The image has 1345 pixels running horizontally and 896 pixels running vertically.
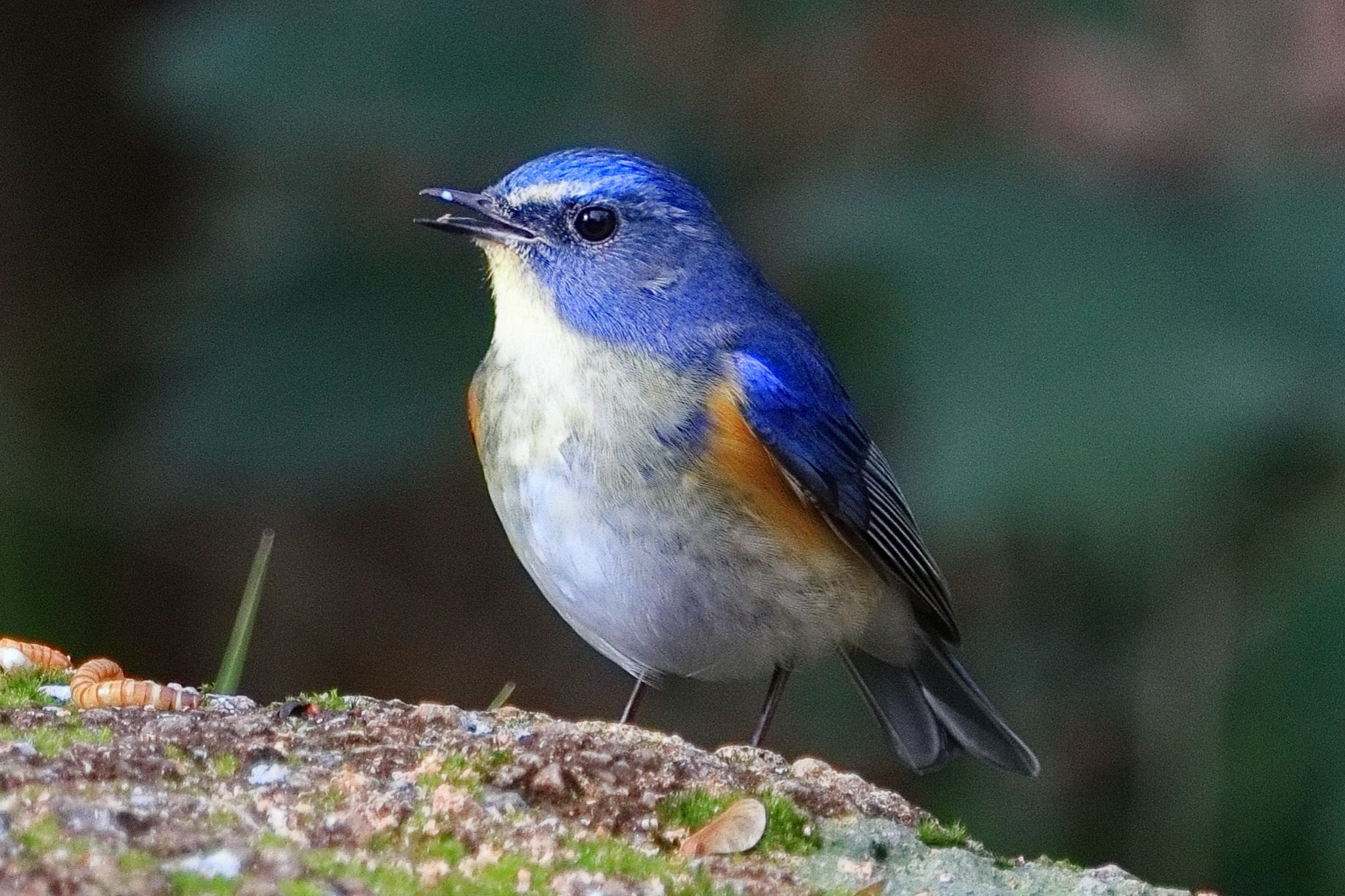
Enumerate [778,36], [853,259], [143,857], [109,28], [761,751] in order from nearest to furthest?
[143,857] → [761,751] → [853,259] → [778,36] → [109,28]

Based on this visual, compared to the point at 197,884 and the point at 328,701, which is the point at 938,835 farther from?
the point at 197,884

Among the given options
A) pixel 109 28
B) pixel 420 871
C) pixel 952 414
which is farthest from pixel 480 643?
pixel 420 871

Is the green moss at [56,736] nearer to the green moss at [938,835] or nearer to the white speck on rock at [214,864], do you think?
the white speck on rock at [214,864]

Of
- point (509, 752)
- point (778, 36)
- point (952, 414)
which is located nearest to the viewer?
point (509, 752)

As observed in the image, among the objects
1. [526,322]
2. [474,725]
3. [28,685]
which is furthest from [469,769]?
[526,322]

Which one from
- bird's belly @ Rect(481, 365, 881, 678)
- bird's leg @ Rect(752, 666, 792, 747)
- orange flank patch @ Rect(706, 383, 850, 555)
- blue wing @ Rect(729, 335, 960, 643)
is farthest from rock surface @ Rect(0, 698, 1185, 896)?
bird's leg @ Rect(752, 666, 792, 747)

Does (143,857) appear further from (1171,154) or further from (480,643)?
(480,643)

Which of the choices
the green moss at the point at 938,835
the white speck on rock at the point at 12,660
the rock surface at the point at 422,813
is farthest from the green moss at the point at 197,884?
the white speck on rock at the point at 12,660
